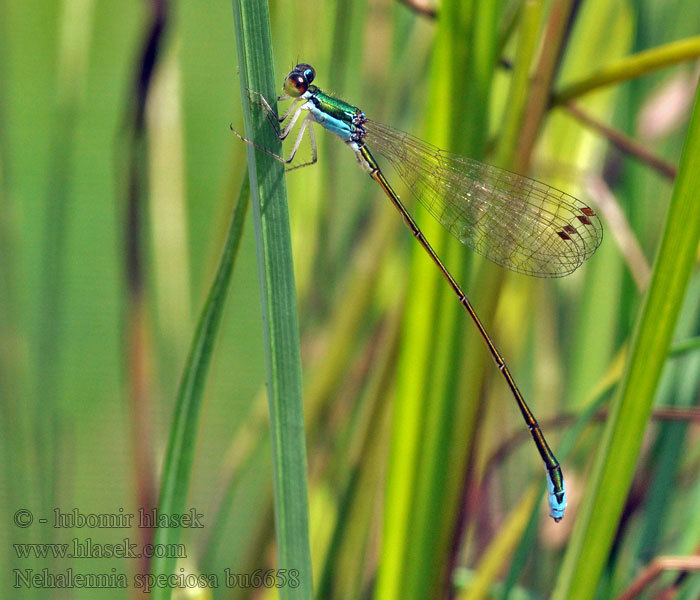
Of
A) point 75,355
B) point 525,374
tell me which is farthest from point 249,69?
point 75,355

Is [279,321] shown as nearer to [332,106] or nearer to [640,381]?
[640,381]

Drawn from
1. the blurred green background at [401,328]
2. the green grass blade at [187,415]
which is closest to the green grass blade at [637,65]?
the blurred green background at [401,328]

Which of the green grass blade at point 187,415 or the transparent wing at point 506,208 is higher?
the transparent wing at point 506,208

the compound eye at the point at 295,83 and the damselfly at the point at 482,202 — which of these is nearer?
the damselfly at the point at 482,202

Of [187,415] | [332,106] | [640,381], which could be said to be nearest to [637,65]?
[640,381]

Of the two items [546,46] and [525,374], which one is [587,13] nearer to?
[546,46]

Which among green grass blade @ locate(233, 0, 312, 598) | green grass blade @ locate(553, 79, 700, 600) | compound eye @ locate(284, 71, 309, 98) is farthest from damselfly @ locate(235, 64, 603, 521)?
green grass blade @ locate(233, 0, 312, 598)

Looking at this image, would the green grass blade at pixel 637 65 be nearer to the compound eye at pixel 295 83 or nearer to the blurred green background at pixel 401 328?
the blurred green background at pixel 401 328
